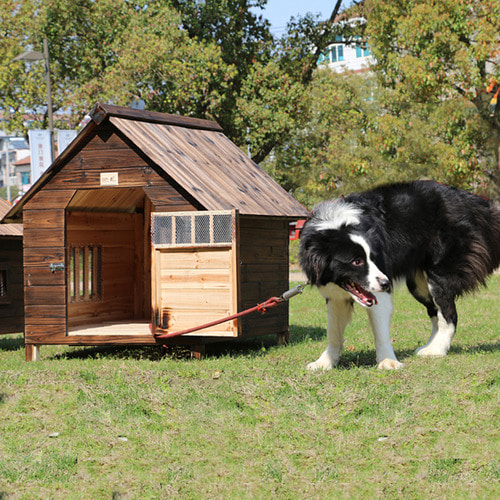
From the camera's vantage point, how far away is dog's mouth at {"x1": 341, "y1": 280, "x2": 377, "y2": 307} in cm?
759

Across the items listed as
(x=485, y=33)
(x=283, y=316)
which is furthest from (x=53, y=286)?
(x=485, y=33)

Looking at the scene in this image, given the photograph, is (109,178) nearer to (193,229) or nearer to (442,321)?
(193,229)

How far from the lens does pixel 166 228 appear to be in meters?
9.89

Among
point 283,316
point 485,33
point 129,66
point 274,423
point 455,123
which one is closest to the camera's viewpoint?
point 274,423

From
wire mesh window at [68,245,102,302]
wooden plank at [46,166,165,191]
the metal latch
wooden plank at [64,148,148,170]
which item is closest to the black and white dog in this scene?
wooden plank at [46,166,165,191]

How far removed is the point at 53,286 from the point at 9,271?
6.60 feet

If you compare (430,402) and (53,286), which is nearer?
(430,402)

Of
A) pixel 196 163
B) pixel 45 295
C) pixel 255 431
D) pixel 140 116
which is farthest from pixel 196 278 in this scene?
pixel 255 431

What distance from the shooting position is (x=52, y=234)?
1073 cm

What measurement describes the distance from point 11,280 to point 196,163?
3.87 m

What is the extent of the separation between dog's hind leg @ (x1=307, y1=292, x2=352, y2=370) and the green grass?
18cm

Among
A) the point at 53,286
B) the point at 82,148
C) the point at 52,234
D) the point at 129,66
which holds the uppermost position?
Result: the point at 129,66

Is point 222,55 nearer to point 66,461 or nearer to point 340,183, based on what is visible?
point 340,183

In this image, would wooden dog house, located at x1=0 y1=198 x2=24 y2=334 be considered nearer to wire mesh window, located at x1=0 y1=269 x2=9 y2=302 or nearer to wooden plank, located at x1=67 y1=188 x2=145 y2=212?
wire mesh window, located at x1=0 y1=269 x2=9 y2=302
